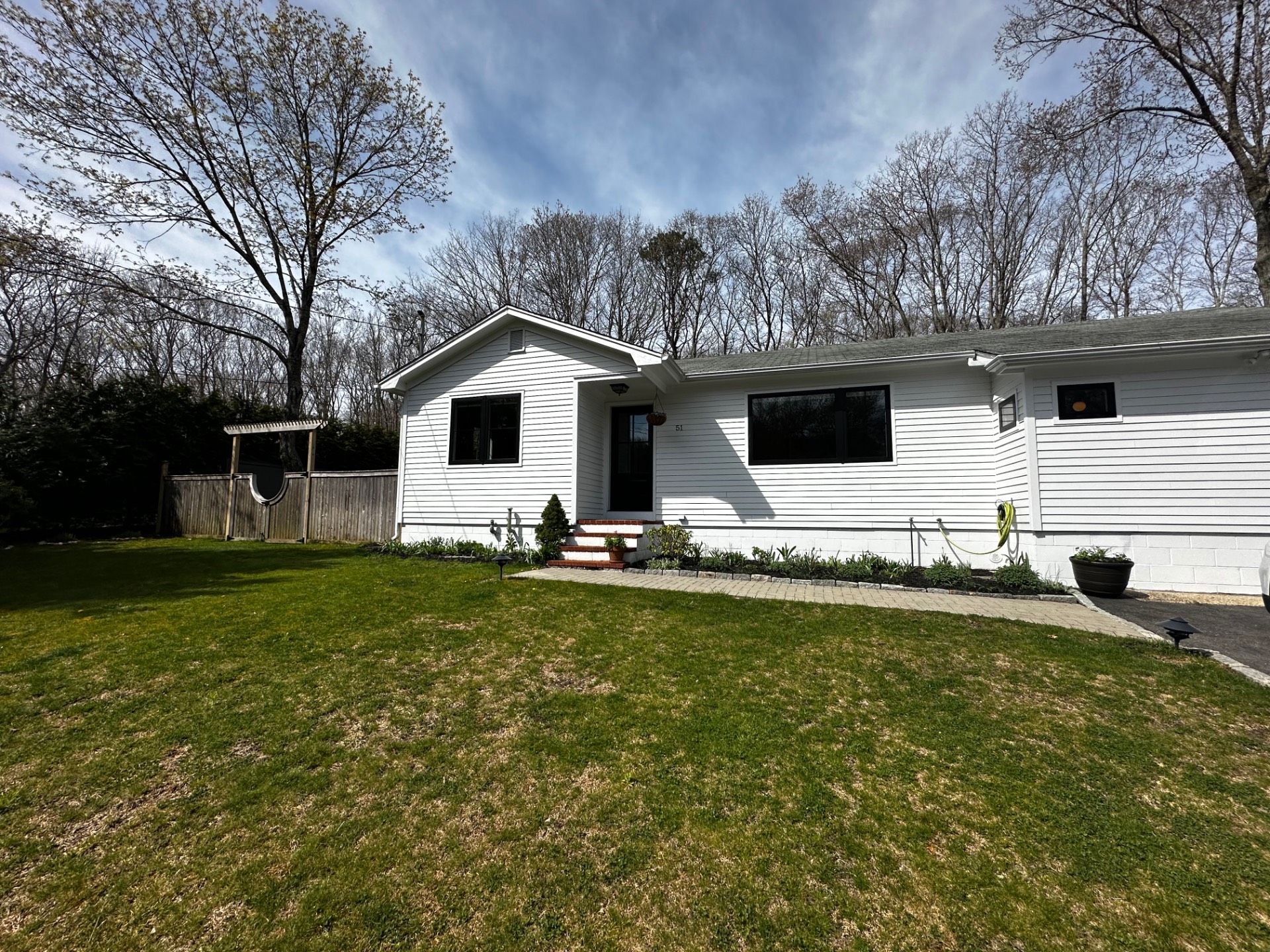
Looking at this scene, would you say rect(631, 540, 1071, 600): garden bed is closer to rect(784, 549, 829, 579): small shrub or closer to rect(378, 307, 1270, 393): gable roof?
rect(784, 549, 829, 579): small shrub

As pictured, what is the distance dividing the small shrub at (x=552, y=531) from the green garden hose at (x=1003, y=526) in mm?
6844

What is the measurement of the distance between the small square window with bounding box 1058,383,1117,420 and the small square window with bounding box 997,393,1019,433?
0.54 m

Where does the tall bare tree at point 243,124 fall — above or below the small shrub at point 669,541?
above

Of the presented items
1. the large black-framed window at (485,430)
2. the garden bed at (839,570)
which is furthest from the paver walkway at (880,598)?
Answer: the large black-framed window at (485,430)

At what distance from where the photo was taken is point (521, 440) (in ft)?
33.2

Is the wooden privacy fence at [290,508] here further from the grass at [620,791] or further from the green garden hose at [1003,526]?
the green garden hose at [1003,526]

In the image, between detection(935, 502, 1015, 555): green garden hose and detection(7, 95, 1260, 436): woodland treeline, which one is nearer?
detection(935, 502, 1015, 555): green garden hose

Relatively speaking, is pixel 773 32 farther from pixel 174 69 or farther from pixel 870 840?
pixel 174 69

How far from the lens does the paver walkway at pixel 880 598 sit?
5.51m

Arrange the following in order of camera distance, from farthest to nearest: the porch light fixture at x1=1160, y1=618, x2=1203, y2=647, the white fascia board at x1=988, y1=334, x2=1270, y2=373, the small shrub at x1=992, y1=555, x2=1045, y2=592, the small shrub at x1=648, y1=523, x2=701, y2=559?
1. the small shrub at x1=648, y1=523, x2=701, y2=559
2. the small shrub at x1=992, y1=555, x2=1045, y2=592
3. the white fascia board at x1=988, y1=334, x2=1270, y2=373
4. the porch light fixture at x1=1160, y1=618, x2=1203, y2=647

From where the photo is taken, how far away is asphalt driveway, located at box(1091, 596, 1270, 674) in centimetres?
455

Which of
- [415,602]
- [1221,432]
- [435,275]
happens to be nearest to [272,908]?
[415,602]

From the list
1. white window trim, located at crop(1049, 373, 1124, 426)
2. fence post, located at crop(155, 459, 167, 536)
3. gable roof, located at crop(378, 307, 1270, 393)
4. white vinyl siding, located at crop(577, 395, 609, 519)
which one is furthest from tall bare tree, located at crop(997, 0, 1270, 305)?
fence post, located at crop(155, 459, 167, 536)

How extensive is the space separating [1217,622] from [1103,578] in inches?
47.4
